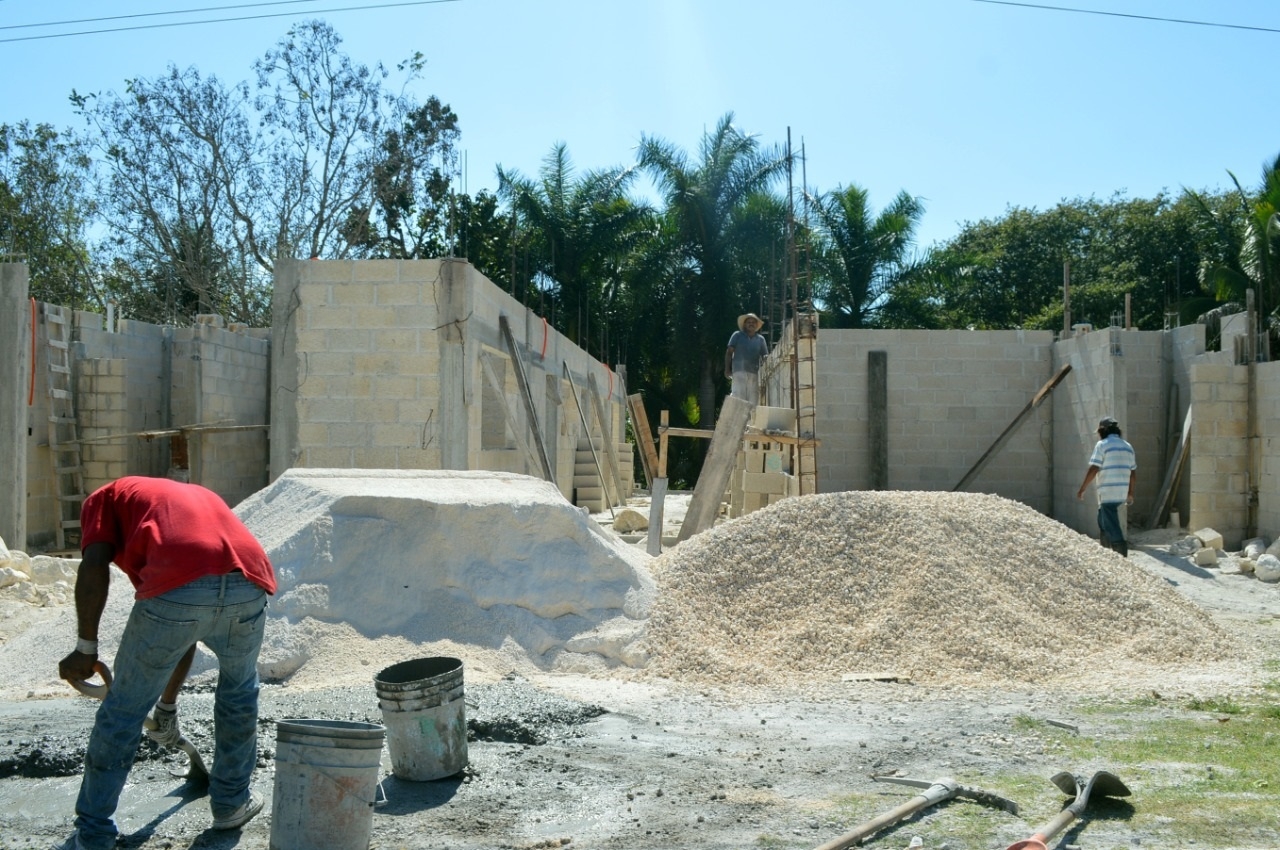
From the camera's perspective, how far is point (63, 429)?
44.3ft

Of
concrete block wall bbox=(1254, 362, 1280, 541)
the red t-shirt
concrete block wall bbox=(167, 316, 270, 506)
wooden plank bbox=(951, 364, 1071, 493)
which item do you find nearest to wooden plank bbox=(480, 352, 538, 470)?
concrete block wall bbox=(167, 316, 270, 506)

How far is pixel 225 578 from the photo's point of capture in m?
3.67

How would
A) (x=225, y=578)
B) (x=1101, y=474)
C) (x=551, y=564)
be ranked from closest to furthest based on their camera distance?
1. (x=225, y=578)
2. (x=551, y=564)
3. (x=1101, y=474)

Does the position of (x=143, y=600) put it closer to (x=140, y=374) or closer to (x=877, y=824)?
(x=877, y=824)

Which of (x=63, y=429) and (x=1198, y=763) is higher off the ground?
(x=63, y=429)

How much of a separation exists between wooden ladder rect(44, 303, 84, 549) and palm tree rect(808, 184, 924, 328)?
20.0 m

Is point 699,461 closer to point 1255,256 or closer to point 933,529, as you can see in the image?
point 1255,256

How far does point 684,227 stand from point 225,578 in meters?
27.5

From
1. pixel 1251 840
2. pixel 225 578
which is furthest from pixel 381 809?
→ pixel 1251 840

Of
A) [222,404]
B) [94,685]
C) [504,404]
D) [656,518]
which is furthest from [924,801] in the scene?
[222,404]

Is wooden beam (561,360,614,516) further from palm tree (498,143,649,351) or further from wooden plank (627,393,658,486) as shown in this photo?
palm tree (498,143,649,351)

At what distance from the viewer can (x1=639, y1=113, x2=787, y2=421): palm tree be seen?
29984 mm

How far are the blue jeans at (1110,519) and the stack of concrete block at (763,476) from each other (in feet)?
10.9

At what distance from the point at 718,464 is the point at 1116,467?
4083 millimetres
